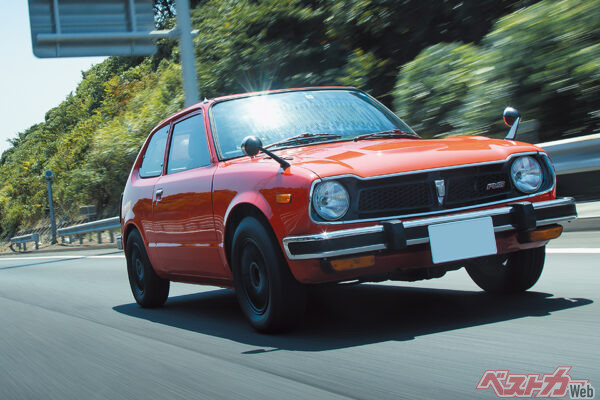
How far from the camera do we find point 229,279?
503 cm

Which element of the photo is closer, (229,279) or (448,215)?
(448,215)

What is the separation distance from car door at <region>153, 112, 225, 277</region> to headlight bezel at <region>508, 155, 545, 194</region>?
6.33 ft

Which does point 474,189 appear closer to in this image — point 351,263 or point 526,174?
point 526,174

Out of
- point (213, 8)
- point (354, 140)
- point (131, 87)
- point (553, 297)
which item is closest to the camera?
point (553, 297)

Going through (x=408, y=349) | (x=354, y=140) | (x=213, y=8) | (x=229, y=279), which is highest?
(x=213, y=8)

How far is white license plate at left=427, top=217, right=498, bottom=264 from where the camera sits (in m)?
4.05

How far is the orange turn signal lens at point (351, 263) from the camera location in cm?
399

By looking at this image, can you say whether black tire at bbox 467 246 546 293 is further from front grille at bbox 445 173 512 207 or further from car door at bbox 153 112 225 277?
car door at bbox 153 112 225 277

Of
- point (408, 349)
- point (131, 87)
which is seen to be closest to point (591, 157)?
point (408, 349)

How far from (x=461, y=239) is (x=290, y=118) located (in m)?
1.71

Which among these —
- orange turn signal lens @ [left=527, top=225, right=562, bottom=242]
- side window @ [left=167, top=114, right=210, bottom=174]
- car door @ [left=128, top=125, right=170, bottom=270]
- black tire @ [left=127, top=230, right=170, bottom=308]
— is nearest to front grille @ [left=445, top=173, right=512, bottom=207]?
orange turn signal lens @ [left=527, top=225, right=562, bottom=242]

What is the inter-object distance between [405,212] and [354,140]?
1.07 meters

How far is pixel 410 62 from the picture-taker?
12570 millimetres

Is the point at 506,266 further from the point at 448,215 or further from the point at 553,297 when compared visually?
the point at 448,215
